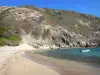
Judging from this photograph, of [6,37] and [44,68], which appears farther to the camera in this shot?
[6,37]

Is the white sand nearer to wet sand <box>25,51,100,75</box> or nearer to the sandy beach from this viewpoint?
the sandy beach

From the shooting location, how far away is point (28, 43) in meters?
99.4

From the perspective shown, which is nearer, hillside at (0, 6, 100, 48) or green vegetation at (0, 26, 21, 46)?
green vegetation at (0, 26, 21, 46)

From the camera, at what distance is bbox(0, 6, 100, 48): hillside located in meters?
101

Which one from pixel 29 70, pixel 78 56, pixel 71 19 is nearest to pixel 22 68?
pixel 29 70

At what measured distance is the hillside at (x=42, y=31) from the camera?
101244 millimetres

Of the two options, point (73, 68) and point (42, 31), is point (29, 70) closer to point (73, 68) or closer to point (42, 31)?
point (73, 68)

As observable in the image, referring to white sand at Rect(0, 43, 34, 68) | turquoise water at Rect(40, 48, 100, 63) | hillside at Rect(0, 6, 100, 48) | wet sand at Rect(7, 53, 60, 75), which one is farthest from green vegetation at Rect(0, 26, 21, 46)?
wet sand at Rect(7, 53, 60, 75)

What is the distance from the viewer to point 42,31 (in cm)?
11225

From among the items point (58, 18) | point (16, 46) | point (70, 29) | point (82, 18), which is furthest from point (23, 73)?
point (82, 18)

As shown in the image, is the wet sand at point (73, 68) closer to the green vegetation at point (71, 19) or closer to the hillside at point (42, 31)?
the hillside at point (42, 31)

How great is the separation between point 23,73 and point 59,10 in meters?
152

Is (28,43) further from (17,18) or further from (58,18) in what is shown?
(58,18)

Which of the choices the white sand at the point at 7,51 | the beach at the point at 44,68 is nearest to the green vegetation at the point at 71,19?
the white sand at the point at 7,51
